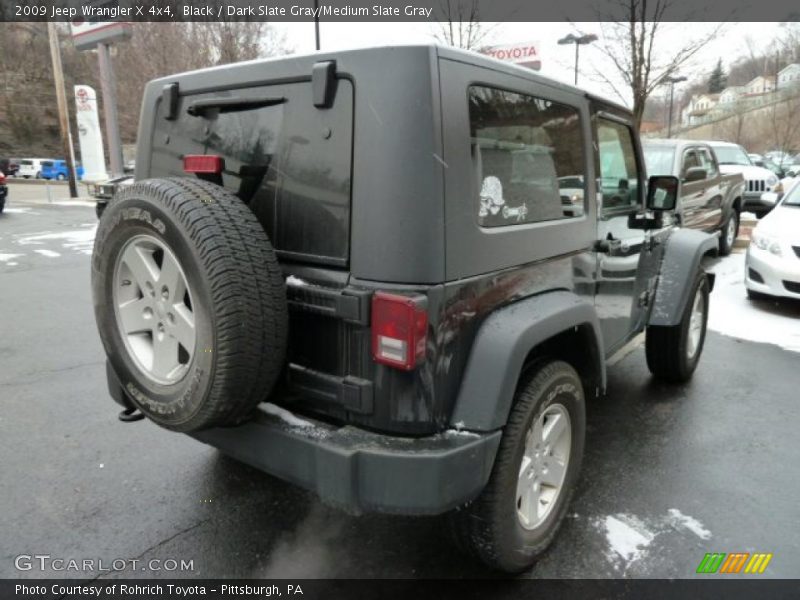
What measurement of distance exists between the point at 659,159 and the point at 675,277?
4.45 m

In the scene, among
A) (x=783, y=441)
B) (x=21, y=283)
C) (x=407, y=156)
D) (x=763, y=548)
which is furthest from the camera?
(x=21, y=283)

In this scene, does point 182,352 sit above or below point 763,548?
above

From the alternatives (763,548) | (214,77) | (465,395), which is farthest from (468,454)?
(214,77)

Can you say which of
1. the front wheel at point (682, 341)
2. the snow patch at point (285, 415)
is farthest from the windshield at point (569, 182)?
the front wheel at point (682, 341)

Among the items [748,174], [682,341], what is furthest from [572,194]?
[748,174]

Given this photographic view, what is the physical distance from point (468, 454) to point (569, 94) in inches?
68.4

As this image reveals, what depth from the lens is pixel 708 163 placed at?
8.71 meters

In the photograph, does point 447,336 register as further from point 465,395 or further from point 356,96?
point 356,96

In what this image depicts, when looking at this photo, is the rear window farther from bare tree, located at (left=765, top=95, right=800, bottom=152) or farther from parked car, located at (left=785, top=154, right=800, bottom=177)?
bare tree, located at (left=765, top=95, right=800, bottom=152)

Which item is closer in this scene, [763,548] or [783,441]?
[763,548]

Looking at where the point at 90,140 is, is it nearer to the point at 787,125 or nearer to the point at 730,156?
the point at 730,156

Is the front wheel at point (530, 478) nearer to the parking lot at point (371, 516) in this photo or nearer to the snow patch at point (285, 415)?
the parking lot at point (371, 516)

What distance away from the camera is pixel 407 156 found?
1.89 meters

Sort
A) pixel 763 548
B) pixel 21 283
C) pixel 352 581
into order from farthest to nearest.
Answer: pixel 21 283, pixel 763 548, pixel 352 581
